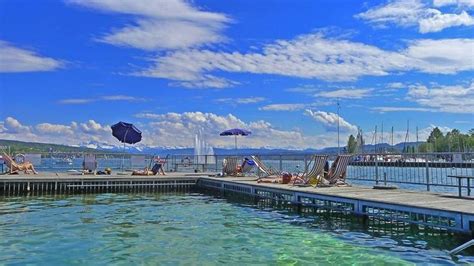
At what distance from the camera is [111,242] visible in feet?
29.7

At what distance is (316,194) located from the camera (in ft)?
41.3

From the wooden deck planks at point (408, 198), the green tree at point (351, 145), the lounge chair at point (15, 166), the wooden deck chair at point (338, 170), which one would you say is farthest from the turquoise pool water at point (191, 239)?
the green tree at point (351, 145)

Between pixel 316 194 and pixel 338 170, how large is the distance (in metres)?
2.65

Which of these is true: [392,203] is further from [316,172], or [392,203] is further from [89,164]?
[89,164]

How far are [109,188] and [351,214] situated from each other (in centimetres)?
1138

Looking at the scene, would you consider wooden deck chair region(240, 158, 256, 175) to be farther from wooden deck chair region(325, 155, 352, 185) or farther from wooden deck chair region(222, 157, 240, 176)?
wooden deck chair region(325, 155, 352, 185)

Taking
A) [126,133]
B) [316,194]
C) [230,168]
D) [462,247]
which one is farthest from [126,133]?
[462,247]

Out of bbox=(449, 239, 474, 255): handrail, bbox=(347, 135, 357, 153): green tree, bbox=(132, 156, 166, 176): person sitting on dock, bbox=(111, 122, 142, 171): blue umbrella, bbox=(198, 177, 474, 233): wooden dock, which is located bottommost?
bbox=(449, 239, 474, 255): handrail

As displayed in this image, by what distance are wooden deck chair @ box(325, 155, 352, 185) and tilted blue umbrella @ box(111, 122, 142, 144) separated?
39.2ft

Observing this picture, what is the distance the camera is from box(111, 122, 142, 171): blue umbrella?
23781mm

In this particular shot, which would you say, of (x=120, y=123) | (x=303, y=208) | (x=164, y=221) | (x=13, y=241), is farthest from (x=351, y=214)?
(x=120, y=123)

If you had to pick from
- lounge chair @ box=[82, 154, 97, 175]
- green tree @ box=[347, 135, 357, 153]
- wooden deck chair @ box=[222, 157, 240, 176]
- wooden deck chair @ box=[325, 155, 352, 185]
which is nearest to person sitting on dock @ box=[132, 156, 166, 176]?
lounge chair @ box=[82, 154, 97, 175]

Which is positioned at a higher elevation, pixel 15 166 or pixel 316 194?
pixel 15 166

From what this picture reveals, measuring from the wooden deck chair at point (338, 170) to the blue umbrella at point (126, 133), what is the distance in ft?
39.2
